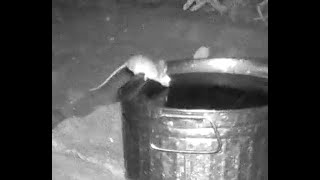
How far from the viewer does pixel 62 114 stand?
4434mm

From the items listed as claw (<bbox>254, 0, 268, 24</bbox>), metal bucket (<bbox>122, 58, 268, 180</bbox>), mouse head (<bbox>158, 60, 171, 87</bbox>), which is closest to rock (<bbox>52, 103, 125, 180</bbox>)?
metal bucket (<bbox>122, 58, 268, 180</bbox>)

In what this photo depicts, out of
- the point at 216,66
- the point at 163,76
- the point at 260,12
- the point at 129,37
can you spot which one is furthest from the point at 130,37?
the point at 163,76

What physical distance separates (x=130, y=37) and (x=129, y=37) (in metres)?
0.01

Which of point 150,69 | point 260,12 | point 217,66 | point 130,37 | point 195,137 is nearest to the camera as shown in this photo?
point 195,137

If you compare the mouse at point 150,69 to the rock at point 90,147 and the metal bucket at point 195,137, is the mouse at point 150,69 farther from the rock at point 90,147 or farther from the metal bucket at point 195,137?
the rock at point 90,147

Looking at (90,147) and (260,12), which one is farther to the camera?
(260,12)

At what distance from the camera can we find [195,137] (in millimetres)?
2293

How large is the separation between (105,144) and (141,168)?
1.14 meters

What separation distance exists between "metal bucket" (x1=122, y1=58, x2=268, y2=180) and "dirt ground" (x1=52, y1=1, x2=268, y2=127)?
2.43 meters

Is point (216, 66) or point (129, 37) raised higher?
point (129, 37)

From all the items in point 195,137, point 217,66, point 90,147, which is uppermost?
point 217,66

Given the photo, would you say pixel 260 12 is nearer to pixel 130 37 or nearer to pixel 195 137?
pixel 130 37
